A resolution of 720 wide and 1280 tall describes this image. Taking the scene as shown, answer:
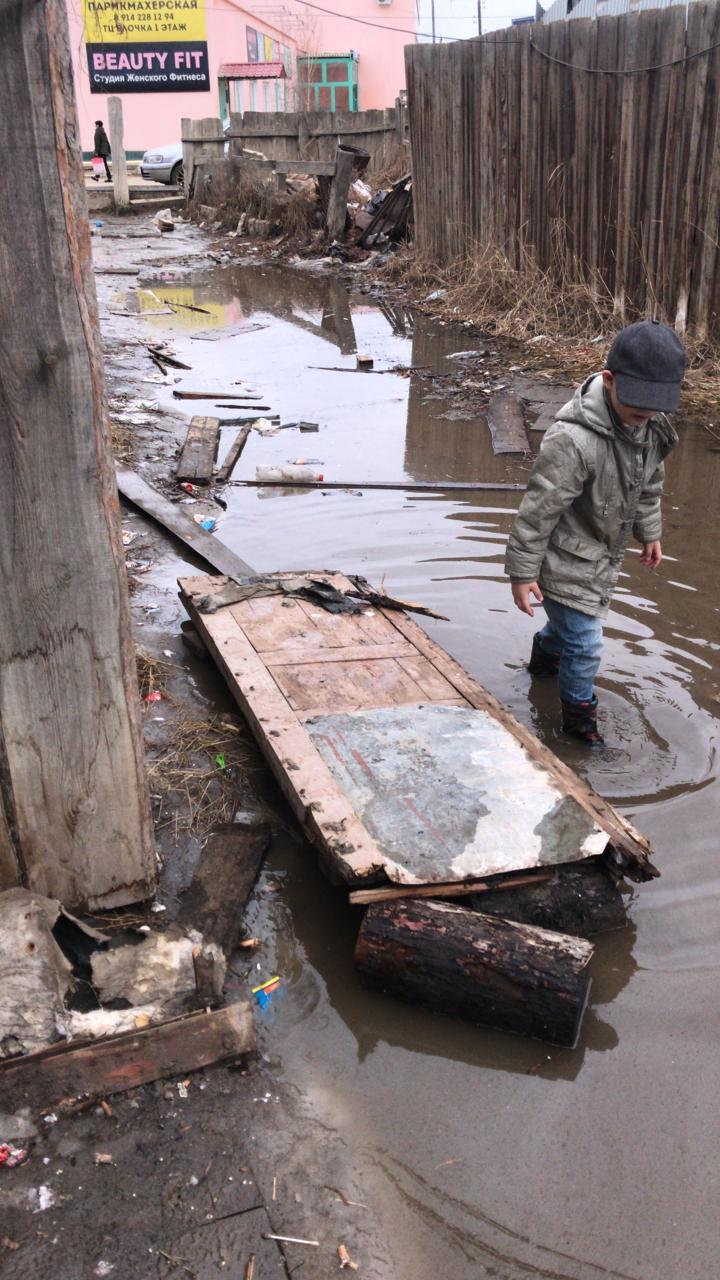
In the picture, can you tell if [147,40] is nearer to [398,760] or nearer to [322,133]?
[322,133]

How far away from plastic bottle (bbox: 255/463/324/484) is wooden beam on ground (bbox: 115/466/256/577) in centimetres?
73

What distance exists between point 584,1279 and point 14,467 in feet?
7.03

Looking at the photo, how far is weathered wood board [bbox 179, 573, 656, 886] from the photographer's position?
284 cm

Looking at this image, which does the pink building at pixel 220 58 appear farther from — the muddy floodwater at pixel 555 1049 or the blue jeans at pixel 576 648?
the blue jeans at pixel 576 648

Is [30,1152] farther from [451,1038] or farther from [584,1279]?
[584,1279]

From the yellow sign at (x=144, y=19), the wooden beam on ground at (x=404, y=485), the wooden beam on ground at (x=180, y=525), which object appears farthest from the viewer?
the yellow sign at (x=144, y=19)

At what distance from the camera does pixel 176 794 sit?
353 cm

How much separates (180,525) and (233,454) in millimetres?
1475

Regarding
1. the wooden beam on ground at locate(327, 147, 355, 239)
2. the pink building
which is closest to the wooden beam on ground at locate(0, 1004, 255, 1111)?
the wooden beam on ground at locate(327, 147, 355, 239)

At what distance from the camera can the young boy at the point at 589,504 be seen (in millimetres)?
3527

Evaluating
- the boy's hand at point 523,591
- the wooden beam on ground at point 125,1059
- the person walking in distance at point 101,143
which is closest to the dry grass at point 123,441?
the boy's hand at point 523,591

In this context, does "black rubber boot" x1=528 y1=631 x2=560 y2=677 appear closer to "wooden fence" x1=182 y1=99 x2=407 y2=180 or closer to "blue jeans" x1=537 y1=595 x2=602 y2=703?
"blue jeans" x1=537 y1=595 x2=602 y2=703

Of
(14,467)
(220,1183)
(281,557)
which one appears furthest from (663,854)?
(281,557)

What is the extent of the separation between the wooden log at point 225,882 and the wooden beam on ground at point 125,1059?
36cm
